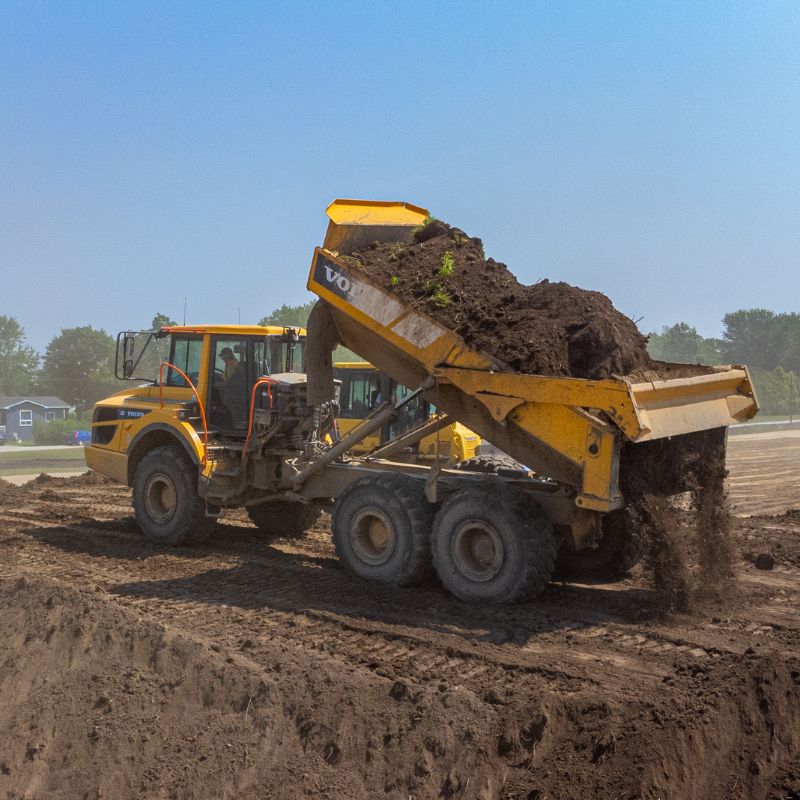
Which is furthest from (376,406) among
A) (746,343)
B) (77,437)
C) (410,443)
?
(746,343)

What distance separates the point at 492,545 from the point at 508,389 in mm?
1410

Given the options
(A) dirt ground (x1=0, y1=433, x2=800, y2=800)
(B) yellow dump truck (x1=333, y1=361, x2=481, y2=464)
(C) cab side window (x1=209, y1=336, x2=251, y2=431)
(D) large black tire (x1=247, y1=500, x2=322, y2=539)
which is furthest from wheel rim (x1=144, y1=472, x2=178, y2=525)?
(B) yellow dump truck (x1=333, y1=361, x2=481, y2=464)

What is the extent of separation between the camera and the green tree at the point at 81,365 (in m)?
70.6

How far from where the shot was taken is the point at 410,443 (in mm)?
9320

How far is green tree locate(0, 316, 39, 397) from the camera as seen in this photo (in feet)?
297

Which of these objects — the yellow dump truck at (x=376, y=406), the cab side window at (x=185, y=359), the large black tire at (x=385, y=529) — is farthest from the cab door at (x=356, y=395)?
the large black tire at (x=385, y=529)

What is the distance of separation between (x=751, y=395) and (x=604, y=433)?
2021 mm

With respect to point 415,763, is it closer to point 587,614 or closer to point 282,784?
point 282,784

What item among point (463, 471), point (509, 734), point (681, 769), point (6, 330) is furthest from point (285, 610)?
point (6, 330)

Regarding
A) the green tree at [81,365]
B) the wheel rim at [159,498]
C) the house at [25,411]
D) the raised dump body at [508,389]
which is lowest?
the wheel rim at [159,498]

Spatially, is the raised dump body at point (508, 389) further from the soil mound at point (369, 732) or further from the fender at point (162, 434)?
the fender at point (162, 434)

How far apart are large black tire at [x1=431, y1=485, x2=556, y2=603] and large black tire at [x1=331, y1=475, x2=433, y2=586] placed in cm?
27

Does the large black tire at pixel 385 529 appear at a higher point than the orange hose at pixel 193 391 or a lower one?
lower

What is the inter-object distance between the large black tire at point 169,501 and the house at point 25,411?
205 feet
